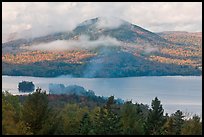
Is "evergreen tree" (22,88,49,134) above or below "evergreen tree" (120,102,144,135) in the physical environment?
above

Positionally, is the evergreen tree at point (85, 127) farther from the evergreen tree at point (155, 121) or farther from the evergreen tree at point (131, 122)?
the evergreen tree at point (155, 121)

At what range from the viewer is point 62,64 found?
555ft

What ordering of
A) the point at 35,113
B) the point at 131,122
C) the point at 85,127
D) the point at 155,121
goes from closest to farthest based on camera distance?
1. the point at 35,113
2. the point at 85,127
3. the point at 131,122
4. the point at 155,121

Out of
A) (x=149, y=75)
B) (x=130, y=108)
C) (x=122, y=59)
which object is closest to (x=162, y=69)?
(x=149, y=75)

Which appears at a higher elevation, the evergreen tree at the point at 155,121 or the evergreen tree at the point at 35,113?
the evergreen tree at the point at 35,113

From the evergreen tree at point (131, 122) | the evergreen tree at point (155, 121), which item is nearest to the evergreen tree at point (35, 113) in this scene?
the evergreen tree at point (131, 122)

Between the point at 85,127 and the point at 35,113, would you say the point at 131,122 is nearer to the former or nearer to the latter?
the point at 85,127

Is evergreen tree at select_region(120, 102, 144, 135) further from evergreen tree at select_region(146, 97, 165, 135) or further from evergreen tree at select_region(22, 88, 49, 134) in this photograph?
evergreen tree at select_region(22, 88, 49, 134)

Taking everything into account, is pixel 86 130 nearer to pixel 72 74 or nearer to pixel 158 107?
pixel 158 107

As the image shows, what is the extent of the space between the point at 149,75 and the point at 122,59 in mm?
34591

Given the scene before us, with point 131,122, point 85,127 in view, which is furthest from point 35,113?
point 131,122

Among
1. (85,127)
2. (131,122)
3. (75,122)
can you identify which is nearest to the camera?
(85,127)

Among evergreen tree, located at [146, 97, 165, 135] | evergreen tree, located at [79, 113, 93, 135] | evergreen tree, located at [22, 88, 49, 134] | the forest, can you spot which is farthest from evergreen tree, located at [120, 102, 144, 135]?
evergreen tree, located at [22, 88, 49, 134]

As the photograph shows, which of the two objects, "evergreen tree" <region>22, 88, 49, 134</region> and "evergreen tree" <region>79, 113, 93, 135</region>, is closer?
"evergreen tree" <region>22, 88, 49, 134</region>
